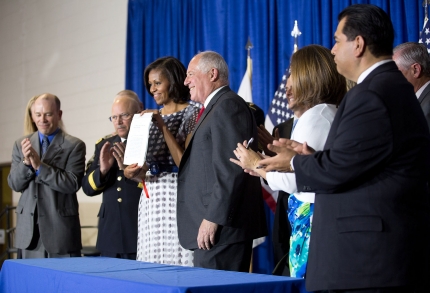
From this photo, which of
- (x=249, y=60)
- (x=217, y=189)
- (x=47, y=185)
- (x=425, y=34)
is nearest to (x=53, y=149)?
(x=47, y=185)

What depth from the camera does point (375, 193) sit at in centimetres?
185

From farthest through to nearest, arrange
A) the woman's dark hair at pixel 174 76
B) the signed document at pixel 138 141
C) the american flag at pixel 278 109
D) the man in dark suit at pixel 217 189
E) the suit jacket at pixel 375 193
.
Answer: the american flag at pixel 278 109
the woman's dark hair at pixel 174 76
the signed document at pixel 138 141
the man in dark suit at pixel 217 189
the suit jacket at pixel 375 193

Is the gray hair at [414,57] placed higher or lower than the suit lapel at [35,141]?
higher

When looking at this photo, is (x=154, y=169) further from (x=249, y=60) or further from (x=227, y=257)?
(x=249, y=60)

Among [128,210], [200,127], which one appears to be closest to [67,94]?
[128,210]

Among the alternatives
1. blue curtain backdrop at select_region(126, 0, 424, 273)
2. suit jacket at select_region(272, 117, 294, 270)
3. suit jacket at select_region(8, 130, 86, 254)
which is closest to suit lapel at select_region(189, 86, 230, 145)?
suit jacket at select_region(272, 117, 294, 270)

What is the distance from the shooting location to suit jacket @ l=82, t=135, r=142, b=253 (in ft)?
12.4

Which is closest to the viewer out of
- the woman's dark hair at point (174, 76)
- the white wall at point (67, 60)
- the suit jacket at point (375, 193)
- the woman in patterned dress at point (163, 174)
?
the suit jacket at point (375, 193)

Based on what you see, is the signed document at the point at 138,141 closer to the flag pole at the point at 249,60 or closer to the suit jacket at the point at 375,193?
the suit jacket at the point at 375,193

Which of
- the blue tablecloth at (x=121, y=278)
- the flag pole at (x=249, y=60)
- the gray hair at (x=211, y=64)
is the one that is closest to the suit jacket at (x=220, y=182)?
the gray hair at (x=211, y=64)

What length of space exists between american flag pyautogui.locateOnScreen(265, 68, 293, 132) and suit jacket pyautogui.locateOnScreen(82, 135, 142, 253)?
1.78 m

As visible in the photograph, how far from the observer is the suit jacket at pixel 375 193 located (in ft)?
5.95

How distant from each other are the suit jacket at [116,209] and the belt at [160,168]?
345 mm

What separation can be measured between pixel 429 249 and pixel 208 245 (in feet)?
3.87
